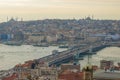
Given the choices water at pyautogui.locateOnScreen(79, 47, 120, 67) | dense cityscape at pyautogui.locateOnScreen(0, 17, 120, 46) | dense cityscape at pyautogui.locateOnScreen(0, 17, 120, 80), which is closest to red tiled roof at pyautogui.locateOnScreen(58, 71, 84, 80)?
dense cityscape at pyautogui.locateOnScreen(0, 17, 120, 80)

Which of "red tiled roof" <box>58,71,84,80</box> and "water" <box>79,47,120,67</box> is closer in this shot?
"red tiled roof" <box>58,71,84,80</box>

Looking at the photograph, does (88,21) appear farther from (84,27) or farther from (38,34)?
(38,34)

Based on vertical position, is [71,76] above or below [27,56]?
above

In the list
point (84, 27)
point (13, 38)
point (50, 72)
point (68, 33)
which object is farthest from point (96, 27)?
point (50, 72)

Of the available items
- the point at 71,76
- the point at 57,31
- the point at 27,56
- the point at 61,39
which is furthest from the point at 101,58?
the point at 57,31

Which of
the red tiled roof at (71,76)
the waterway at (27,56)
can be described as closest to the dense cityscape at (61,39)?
the red tiled roof at (71,76)

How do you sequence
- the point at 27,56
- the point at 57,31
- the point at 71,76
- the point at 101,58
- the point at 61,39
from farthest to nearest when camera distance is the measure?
1. the point at 57,31
2. the point at 61,39
3. the point at 27,56
4. the point at 101,58
5. the point at 71,76

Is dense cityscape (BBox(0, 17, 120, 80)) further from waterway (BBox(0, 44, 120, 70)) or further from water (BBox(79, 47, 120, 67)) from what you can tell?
waterway (BBox(0, 44, 120, 70))

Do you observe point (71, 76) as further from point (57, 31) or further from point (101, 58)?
point (57, 31)

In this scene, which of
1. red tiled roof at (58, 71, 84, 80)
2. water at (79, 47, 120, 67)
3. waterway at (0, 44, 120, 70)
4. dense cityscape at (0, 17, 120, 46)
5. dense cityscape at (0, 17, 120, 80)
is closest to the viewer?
red tiled roof at (58, 71, 84, 80)
